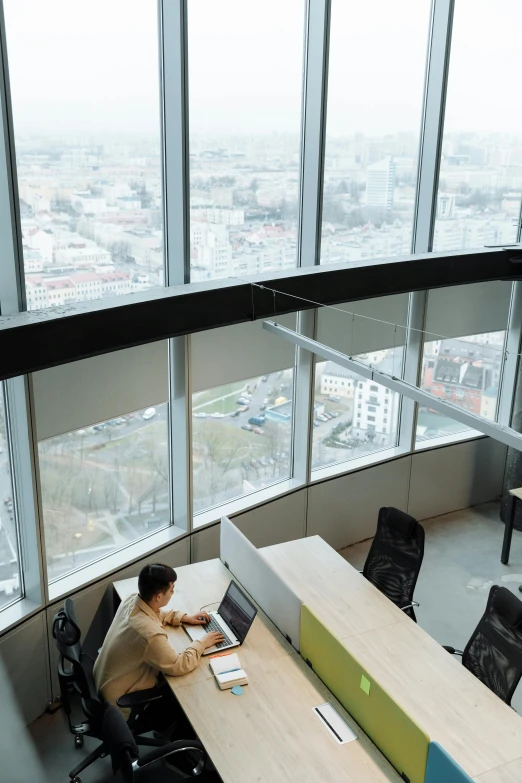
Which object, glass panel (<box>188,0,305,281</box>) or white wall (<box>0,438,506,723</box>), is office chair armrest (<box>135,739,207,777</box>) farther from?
glass panel (<box>188,0,305,281</box>)

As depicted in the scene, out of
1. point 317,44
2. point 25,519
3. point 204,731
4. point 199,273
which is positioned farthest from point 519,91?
point 204,731

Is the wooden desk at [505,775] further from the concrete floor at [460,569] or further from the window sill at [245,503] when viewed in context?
the window sill at [245,503]

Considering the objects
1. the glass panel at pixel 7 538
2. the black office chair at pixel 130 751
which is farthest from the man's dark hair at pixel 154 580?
the glass panel at pixel 7 538

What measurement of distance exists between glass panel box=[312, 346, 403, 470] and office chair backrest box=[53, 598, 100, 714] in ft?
9.99

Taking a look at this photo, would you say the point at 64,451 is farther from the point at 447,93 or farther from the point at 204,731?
the point at 447,93

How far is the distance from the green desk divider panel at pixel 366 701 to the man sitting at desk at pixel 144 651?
61 cm

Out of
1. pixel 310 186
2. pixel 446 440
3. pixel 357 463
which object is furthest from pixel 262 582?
pixel 446 440

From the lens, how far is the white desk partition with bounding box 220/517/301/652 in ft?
13.8

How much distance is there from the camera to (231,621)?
436cm

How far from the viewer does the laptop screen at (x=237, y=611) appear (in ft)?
13.8

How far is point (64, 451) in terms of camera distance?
492 centimetres

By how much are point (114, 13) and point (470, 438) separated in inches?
209

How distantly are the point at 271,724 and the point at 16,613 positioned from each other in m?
1.88

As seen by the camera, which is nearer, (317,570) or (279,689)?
(279,689)
